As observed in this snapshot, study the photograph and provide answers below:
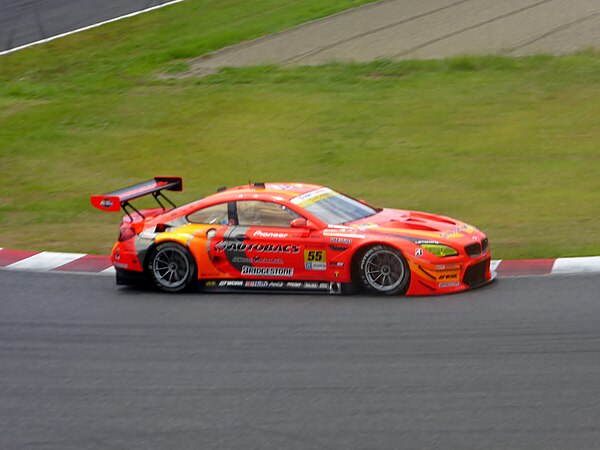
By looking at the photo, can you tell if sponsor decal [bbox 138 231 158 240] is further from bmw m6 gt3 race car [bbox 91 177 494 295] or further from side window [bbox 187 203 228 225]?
side window [bbox 187 203 228 225]

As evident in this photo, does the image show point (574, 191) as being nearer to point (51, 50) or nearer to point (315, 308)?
point (315, 308)

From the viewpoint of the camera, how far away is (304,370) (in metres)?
9.60

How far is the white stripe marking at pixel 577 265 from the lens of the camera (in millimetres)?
12766

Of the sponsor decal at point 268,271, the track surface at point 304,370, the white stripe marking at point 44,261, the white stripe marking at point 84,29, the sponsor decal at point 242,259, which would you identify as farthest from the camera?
the white stripe marking at point 84,29

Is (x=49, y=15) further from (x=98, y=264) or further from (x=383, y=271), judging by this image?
(x=383, y=271)

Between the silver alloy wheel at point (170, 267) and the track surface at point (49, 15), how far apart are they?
706 inches

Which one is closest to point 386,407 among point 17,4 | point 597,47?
point 597,47

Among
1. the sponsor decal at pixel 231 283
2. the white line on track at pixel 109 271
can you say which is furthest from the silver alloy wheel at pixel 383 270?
the white line on track at pixel 109 271

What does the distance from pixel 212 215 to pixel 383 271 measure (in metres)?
2.26

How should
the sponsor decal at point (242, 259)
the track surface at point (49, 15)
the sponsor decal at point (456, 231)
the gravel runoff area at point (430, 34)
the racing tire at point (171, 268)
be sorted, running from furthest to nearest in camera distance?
the track surface at point (49, 15)
the gravel runoff area at point (430, 34)
the racing tire at point (171, 268)
the sponsor decal at point (242, 259)
the sponsor decal at point (456, 231)

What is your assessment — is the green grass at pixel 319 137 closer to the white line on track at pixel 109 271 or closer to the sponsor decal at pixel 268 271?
the white line on track at pixel 109 271

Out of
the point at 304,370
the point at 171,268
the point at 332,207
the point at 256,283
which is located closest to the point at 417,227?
the point at 332,207

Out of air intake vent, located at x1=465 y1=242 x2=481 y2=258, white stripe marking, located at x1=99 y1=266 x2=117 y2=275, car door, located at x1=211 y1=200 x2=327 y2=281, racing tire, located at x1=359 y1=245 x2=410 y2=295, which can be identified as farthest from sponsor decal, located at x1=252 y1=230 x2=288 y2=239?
white stripe marking, located at x1=99 y1=266 x2=117 y2=275

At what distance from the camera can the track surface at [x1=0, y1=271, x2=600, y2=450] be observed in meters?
8.09
